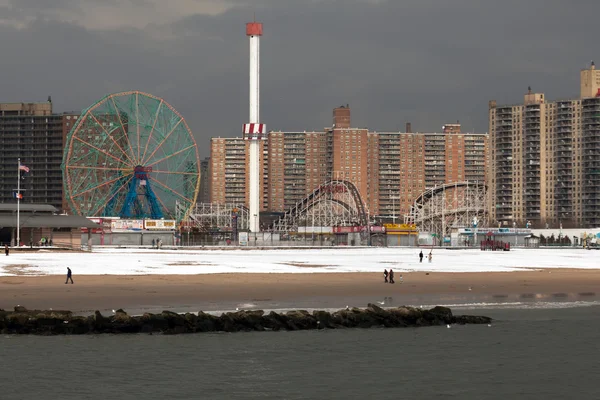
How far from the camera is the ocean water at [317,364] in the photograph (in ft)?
89.8

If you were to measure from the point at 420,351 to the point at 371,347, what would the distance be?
178cm

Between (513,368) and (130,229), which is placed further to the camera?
(130,229)

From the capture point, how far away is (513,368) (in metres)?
31.0

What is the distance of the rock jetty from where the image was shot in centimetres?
3606

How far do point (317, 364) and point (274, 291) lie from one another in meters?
20.4

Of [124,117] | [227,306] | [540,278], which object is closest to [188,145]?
[124,117]

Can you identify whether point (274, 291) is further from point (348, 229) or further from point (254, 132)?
point (348, 229)

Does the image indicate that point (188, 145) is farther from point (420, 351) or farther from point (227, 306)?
point (420, 351)

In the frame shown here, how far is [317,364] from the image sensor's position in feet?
102

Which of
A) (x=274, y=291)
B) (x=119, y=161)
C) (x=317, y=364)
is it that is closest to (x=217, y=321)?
(x=317, y=364)

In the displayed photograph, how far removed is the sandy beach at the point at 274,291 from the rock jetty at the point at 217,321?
3853 mm

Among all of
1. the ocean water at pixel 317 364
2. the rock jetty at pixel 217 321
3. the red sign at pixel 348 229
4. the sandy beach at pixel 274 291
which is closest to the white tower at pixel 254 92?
the red sign at pixel 348 229

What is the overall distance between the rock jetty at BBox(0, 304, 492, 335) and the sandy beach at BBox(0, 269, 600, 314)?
3853mm

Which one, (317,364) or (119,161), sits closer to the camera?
(317,364)
